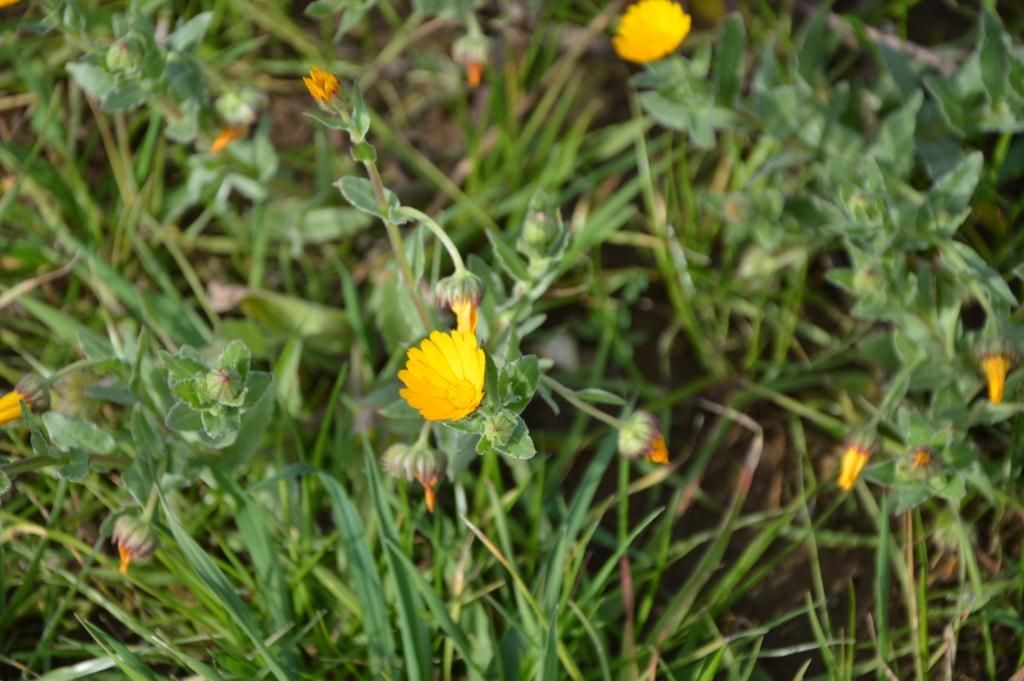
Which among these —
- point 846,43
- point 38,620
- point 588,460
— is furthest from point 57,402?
point 846,43

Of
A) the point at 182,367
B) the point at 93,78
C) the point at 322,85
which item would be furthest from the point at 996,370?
the point at 93,78

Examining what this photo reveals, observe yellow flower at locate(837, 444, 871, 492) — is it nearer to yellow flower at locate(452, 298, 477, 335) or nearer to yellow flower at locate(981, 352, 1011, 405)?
yellow flower at locate(981, 352, 1011, 405)

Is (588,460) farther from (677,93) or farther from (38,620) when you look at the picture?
(38,620)

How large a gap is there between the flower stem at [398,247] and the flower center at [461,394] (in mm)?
303

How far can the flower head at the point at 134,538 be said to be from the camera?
80.7 inches

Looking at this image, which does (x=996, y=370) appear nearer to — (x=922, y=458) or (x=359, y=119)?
(x=922, y=458)

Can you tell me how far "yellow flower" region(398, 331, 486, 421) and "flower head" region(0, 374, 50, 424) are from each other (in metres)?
0.71

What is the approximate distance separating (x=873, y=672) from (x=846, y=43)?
1.70 meters

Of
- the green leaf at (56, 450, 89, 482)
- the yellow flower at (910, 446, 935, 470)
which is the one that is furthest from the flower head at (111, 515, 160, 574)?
the yellow flower at (910, 446, 935, 470)

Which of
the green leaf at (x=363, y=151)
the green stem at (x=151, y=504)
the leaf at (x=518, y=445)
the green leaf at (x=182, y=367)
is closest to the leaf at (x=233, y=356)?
the green leaf at (x=182, y=367)

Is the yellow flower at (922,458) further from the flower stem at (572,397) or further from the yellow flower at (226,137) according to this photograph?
the yellow flower at (226,137)

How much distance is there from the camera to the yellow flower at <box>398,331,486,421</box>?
5.91 feet

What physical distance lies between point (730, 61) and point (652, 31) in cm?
23

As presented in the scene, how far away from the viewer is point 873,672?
2.32 metres
